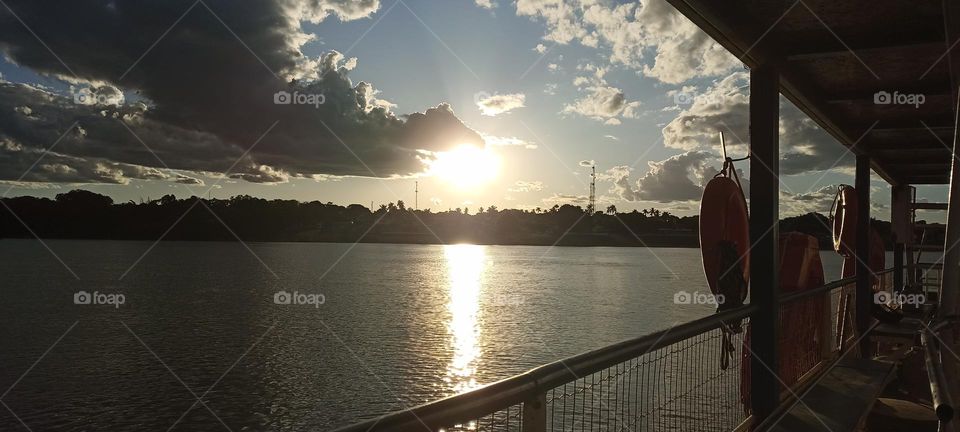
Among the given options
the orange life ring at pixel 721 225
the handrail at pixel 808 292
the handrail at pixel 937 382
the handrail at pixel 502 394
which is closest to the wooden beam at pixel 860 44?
the orange life ring at pixel 721 225

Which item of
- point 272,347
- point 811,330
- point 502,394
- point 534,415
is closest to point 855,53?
point 811,330

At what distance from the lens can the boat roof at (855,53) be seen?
419 cm

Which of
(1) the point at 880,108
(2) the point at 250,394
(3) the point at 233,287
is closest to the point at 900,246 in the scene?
(1) the point at 880,108

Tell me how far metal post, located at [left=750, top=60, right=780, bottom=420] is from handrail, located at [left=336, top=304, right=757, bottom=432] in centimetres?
251

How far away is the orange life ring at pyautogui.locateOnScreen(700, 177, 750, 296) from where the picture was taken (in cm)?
512

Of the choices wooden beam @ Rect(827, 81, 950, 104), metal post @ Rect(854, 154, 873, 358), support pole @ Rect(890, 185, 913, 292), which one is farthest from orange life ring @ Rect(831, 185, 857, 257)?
support pole @ Rect(890, 185, 913, 292)

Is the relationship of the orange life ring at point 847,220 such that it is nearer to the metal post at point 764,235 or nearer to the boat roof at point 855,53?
the boat roof at point 855,53

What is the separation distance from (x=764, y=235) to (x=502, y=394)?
3.90 meters

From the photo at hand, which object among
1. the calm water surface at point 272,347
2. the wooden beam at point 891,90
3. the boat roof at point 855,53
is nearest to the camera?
the boat roof at point 855,53

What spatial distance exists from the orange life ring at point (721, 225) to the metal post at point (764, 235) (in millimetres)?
106

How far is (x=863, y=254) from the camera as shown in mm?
9055

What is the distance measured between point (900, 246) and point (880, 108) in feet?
19.8

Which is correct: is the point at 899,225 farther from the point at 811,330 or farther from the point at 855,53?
the point at 855,53

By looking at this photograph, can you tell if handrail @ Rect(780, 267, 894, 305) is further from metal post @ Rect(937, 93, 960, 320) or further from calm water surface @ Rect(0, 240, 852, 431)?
calm water surface @ Rect(0, 240, 852, 431)
